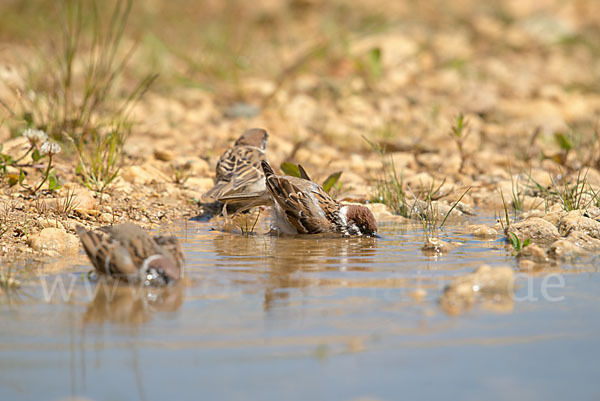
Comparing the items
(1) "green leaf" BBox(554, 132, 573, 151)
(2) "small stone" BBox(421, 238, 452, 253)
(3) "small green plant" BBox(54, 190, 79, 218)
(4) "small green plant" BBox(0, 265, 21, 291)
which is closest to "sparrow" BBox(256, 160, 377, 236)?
(2) "small stone" BBox(421, 238, 452, 253)

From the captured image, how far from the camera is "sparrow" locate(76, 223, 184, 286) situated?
4812 millimetres

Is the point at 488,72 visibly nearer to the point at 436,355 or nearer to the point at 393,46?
the point at 393,46

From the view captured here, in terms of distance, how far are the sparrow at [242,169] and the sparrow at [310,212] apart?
397mm

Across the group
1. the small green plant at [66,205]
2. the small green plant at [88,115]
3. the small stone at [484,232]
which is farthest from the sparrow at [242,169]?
the small stone at [484,232]

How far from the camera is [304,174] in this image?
785cm

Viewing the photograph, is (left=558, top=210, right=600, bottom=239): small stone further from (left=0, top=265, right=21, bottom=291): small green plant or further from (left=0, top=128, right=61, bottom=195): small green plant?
(left=0, top=128, right=61, bottom=195): small green plant

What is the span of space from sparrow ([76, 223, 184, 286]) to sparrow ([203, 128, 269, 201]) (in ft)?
8.39

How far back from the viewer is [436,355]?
3557 millimetres

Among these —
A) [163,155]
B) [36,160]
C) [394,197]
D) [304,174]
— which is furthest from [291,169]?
[36,160]

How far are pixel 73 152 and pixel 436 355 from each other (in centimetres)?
580

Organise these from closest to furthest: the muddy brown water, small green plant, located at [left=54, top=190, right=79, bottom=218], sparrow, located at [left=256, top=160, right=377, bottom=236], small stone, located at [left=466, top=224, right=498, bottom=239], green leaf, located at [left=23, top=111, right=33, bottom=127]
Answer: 1. the muddy brown water
2. small stone, located at [left=466, top=224, right=498, bottom=239]
3. small green plant, located at [left=54, top=190, right=79, bottom=218]
4. sparrow, located at [left=256, top=160, right=377, bottom=236]
5. green leaf, located at [left=23, top=111, right=33, bottom=127]

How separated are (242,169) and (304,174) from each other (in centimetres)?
71

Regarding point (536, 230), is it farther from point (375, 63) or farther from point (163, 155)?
point (375, 63)

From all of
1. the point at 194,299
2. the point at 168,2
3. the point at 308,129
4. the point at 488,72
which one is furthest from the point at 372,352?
the point at 168,2
